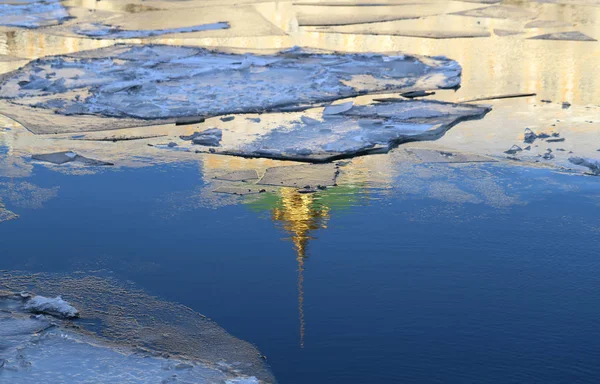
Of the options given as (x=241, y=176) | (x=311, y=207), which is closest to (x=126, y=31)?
(x=241, y=176)

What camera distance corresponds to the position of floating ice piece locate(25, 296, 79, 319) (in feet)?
17.5

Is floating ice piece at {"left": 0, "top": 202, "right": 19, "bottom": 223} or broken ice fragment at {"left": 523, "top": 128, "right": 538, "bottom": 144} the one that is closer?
floating ice piece at {"left": 0, "top": 202, "right": 19, "bottom": 223}

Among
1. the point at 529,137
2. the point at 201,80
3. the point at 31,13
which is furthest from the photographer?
the point at 31,13

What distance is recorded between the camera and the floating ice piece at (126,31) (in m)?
15.0

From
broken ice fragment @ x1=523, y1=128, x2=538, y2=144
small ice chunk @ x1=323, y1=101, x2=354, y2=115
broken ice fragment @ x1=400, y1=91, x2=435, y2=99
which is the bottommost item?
broken ice fragment @ x1=523, y1=128, x2=538, y2=144

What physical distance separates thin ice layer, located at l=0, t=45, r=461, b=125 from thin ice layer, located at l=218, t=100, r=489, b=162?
847mm

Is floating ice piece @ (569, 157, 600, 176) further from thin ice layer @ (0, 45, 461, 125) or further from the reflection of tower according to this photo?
thin ice layer @ (0, 45, 461, 125)

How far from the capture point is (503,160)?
8.27m

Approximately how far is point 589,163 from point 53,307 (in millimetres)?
4850

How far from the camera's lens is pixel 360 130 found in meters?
9.08

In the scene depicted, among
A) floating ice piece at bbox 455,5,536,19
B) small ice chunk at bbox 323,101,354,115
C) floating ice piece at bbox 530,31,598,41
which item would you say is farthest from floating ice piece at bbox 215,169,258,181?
floating ice piece at bbox 455,5,536,19

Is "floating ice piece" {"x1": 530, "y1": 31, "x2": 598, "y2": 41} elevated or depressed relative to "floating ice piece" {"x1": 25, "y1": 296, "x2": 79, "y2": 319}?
elevated

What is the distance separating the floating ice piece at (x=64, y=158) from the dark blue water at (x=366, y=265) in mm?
297

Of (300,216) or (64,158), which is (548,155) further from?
(64,158)
